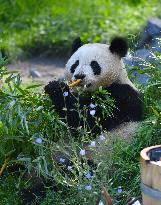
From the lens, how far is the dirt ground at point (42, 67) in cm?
875

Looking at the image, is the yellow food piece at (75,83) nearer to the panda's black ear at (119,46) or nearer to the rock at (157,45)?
the panda's black ear at (119,46)

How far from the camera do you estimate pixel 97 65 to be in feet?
14.6

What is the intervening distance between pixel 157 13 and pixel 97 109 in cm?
614

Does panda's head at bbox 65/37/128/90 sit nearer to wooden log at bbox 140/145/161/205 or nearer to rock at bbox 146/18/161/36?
wooden log at bbox 140/145/161/205

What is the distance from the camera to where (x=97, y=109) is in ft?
14.4

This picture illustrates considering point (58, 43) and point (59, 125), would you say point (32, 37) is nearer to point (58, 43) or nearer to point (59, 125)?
point (58, 43)

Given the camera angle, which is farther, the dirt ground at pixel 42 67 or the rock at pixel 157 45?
the dirt ground at pixel 42 67

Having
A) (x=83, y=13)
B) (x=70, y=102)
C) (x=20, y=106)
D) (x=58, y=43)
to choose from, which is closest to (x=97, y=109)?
(x=70, y=102)

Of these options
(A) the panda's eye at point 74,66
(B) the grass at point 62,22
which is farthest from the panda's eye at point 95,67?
(B) the grass at point 62,22

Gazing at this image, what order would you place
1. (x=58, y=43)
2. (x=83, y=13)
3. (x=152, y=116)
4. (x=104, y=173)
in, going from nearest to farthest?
(x=104, y=173)
(x=152, y=116)
(x=58, y=43)
(x=83, y=13)

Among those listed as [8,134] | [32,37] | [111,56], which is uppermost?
[111,56]

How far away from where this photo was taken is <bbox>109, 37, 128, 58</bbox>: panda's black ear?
4.52 m

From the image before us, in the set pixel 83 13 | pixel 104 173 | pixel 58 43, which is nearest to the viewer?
pixel 104 173

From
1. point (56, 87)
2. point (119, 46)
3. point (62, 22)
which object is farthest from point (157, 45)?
point (62, 22)
